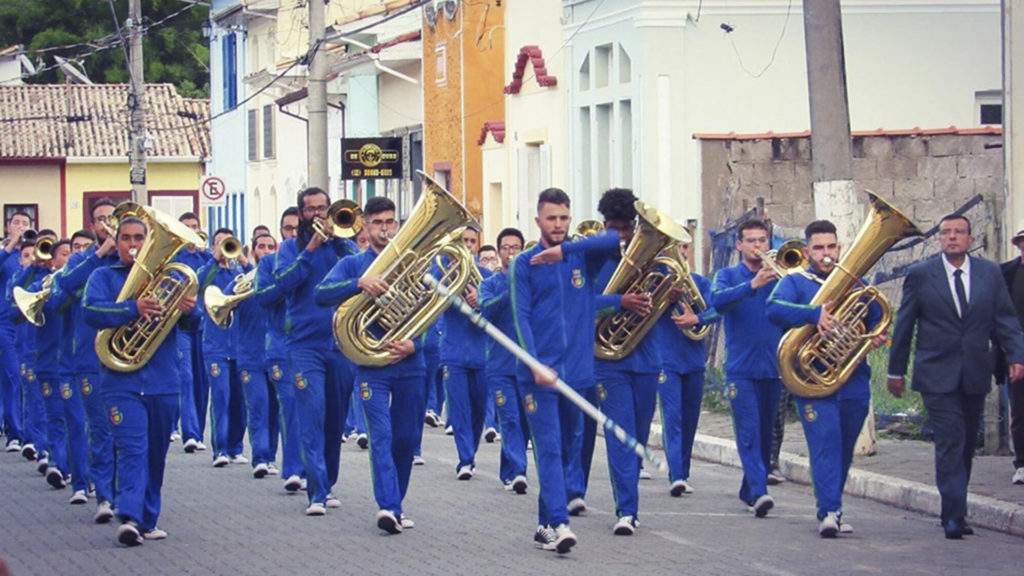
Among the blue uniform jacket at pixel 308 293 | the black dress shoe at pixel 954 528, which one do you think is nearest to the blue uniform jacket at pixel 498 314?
the blue uniform jacket at pixel 308 293

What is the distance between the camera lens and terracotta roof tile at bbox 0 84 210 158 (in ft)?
208

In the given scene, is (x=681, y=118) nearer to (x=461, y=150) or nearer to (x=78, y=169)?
(x=461, y=150)

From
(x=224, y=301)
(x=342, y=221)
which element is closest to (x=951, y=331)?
(x=342, y=221)

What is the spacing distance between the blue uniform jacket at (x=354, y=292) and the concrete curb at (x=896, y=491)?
133 inches

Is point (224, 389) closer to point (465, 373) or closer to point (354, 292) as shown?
point (465, 373)

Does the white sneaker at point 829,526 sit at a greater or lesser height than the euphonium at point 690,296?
lesser

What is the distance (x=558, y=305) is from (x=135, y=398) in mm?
2564

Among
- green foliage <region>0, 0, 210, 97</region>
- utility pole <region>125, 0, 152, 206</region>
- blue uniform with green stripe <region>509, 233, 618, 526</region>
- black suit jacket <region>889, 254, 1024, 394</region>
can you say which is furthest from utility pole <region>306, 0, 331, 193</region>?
green foliage <region>0, 0, 210, 97</region>

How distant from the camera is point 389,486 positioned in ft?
38.9

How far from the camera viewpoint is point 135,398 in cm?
1173

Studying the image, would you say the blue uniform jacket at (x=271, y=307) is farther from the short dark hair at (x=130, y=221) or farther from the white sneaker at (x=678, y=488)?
the white sneaker at (x=678, y=488)

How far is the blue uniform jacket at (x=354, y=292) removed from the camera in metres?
11.8

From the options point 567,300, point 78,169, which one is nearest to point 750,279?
point 567,300

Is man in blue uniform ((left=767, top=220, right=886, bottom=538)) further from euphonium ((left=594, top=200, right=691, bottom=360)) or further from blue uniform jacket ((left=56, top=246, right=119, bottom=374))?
blue uniform jacket ((left=56, top=246, right=119, bottom=374))
